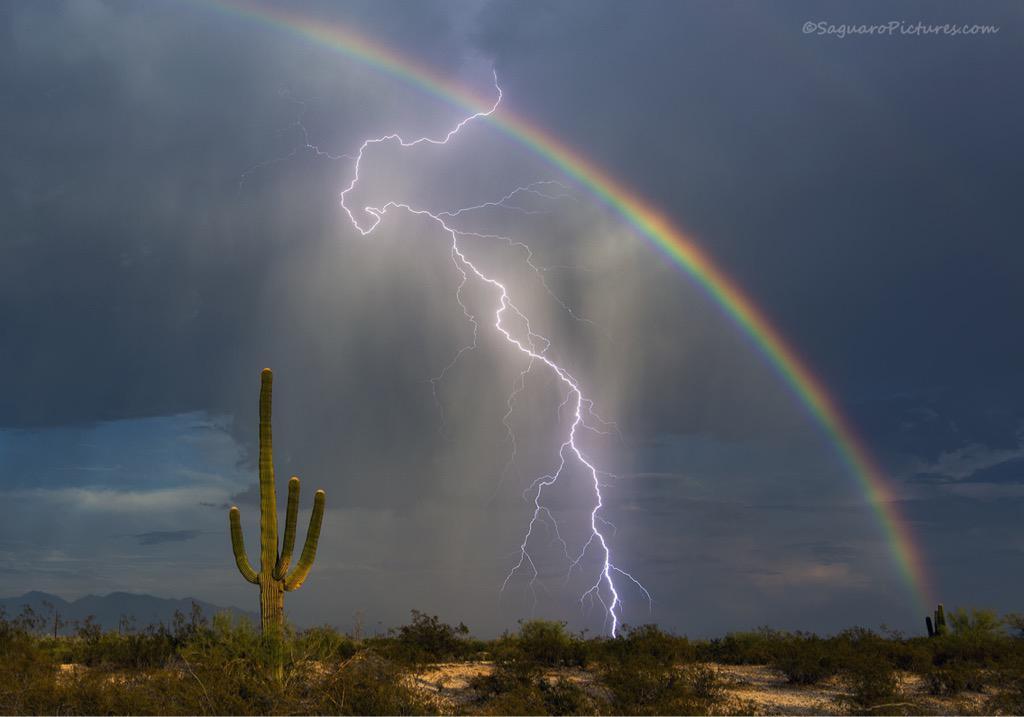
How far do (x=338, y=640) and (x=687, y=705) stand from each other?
9289mm

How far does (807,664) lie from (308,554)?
458 inches

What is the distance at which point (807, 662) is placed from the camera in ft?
59.4

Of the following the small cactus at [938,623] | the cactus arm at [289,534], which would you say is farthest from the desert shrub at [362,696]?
the small cactus at [938,623]

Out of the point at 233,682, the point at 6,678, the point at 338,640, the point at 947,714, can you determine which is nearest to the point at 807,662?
the point at 947,714

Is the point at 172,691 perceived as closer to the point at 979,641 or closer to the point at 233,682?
the point at 233,682

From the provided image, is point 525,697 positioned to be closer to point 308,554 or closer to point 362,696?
point 362,696

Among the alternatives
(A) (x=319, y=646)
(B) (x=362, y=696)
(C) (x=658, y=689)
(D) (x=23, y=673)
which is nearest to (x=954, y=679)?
(C) (x=658, y=689)

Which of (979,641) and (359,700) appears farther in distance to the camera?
(979,641)

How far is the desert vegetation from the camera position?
12266 mm

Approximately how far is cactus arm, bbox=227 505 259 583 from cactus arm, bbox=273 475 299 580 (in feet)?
Result: 1.53

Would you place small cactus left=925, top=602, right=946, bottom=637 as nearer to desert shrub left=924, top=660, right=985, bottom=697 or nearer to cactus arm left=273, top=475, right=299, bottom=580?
desert shrub left=924, top=660, right=985, bottom=697

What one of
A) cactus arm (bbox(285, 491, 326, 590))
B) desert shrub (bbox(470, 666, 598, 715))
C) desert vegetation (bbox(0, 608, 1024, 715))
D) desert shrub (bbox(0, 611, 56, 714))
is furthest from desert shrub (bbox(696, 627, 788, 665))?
desert shrub (bbox(0, 611, 56, 714))

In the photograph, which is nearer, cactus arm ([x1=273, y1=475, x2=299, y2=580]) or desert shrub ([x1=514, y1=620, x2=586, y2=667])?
cactus arm ([x1=273, y1=475, x2=299, y2=580])

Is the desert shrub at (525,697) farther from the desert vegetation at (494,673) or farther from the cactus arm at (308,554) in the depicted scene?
the cactus arm at (308,554)
